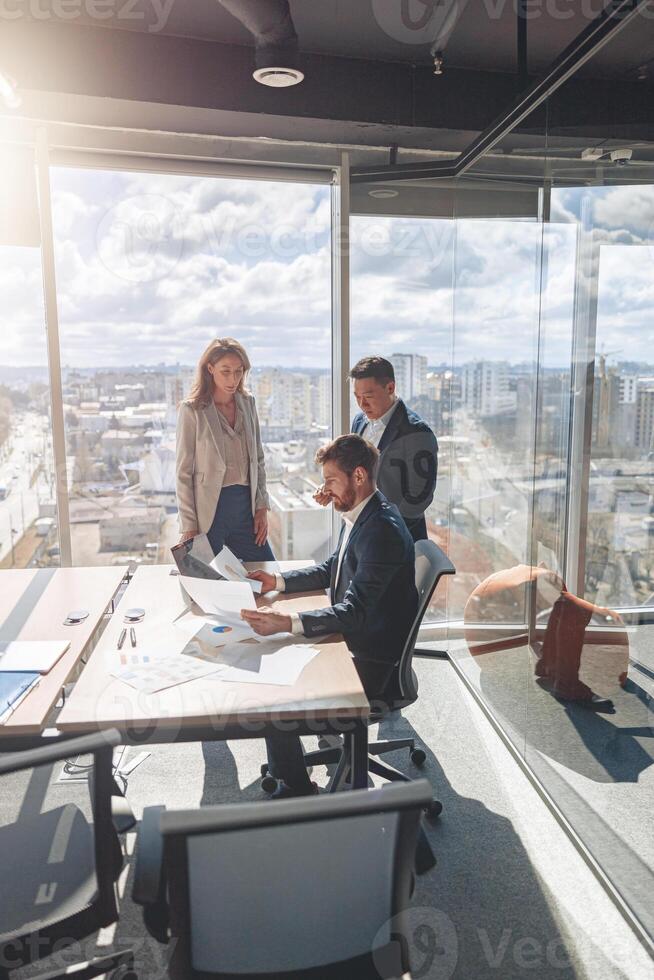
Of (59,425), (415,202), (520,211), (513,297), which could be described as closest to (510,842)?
(513,297)

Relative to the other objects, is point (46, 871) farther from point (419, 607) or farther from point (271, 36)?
point (271, 36)

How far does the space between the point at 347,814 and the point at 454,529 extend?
3321mm

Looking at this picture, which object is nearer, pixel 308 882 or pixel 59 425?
pixel 308 882

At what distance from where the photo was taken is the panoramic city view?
3.93 metres

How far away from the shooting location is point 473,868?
253cm

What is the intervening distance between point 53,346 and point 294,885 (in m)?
3.42

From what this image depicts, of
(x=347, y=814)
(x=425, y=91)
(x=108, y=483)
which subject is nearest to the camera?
(x=347, y=814)

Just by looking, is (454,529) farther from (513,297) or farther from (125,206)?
(125,206)

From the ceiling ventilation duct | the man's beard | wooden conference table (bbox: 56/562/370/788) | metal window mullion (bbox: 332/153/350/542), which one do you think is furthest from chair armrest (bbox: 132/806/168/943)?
metal window mullion (bbox: 332/153/350/542)

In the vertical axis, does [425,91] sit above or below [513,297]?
above

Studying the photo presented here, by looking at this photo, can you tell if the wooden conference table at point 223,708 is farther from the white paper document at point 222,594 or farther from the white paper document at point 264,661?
the white paper document at point 222,594

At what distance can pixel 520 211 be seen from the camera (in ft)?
10.7

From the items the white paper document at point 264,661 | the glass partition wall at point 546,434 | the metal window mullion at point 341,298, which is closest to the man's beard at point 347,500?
the white paper document at point 264,661

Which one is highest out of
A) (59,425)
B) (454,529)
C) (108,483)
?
(59,425)
